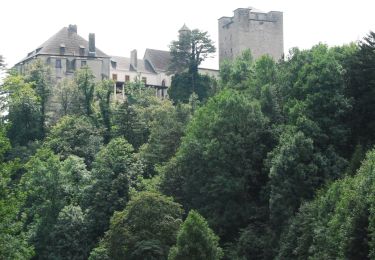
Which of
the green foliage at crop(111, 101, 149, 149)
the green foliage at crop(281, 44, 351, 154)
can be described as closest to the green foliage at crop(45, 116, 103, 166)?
the green foliage at crop(111, 101, 149, 149)

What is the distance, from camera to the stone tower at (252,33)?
96312 mm

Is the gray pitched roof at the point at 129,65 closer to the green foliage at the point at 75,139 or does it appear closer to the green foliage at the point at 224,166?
the green foliage at the point at 75,139

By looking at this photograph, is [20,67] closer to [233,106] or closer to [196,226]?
[233,106]

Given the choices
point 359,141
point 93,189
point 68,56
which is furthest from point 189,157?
point 68,56

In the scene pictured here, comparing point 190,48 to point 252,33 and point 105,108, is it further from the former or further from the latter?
point 105,108

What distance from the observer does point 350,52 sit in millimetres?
59156

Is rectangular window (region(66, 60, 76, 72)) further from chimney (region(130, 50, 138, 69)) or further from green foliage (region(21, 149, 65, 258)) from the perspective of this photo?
green foliage (region(21, 149, 65, 258))

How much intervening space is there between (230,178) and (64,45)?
5228 centimetres

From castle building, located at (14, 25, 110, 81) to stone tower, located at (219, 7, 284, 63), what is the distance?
15.7 meters

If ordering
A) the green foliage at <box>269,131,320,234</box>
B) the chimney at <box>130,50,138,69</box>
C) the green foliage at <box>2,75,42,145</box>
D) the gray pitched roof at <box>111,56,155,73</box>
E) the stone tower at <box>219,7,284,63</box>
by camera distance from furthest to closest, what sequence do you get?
the chimney at <box>130,50,138,69</box>
the gray pitched roof at <box>111,56,155,73</box>
the stone tower at <box>219,7,284,63</box>
the green foliage at <box>2,75,42,145</box>
the green foliage at <box>269,131,320,234</box>

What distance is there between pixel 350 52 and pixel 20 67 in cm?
5469

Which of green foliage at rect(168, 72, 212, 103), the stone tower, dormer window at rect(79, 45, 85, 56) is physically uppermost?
the stone tower

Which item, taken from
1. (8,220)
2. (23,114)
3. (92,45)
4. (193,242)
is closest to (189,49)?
(92,45)

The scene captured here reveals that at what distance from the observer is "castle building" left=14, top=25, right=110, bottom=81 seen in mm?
99500
